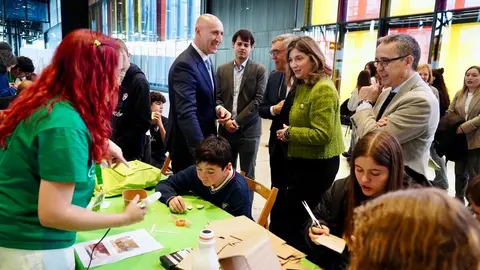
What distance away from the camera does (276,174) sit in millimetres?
2588

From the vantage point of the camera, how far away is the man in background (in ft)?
8.43

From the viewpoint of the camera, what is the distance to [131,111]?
2586mm

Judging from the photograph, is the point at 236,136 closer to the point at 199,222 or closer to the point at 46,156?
the point at 199,222

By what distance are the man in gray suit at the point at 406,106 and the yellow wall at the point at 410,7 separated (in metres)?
4.88

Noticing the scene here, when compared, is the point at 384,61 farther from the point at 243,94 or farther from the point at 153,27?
the point at 153,27

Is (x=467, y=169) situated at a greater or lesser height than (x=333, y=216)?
lesser

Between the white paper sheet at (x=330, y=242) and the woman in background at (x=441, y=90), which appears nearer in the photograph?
the white paper sheet at (x=330, y=242)

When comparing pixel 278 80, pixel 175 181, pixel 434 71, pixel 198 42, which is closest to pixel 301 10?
pixel 434 71

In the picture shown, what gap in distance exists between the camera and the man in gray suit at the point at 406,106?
1745 millimetres

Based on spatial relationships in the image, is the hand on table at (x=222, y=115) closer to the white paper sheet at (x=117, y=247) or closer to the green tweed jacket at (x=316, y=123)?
the green tweed jacket at (x=316, y=123)

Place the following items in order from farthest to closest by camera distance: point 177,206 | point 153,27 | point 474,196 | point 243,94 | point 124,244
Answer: point 153,27
point 243,94
point 177,206
point 474,196
point 124,244

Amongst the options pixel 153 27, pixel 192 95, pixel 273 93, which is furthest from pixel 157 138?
pixel 153 27

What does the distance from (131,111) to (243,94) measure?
1.01 m

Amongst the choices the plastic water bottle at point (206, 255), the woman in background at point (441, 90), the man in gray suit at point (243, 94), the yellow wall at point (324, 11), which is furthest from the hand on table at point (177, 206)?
the yellow wall at point (324, 11)
